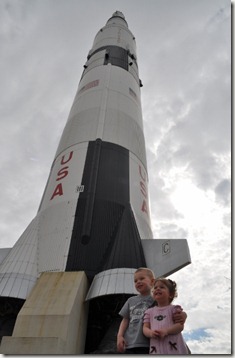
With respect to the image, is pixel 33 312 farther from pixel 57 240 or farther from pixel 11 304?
pixel 57 240

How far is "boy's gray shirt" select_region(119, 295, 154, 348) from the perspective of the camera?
2977mm

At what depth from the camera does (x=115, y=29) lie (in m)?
18.7

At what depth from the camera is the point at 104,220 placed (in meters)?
8.45

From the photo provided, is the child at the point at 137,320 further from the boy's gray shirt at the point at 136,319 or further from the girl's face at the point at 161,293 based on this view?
the girl's face at the point at 161,293

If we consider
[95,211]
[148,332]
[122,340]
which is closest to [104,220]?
A: [95,211]

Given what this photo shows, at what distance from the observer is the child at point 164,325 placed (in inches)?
107

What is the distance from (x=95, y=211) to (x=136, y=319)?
18.0 ft

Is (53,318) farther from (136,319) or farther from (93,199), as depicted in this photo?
(93,199)

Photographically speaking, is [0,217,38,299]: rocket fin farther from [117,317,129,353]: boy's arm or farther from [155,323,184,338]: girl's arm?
[155,323,184,338]: girl's arm

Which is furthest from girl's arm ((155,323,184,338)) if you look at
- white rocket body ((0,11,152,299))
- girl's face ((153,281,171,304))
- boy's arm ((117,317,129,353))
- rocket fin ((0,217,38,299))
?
rocket fin ((0,217,38,299))

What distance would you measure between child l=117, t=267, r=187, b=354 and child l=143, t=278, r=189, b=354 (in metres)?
0.10

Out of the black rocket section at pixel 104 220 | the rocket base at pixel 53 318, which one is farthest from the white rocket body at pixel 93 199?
the rocket base at pixel 53 318

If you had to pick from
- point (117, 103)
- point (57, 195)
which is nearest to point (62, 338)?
point (57, 195)

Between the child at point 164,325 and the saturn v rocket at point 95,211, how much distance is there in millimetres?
3699
